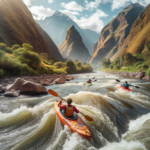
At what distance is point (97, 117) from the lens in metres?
4.98

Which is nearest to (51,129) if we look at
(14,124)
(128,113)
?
(14,124)

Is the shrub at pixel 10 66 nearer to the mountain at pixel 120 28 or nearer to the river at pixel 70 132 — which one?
the river at pixel 70 132

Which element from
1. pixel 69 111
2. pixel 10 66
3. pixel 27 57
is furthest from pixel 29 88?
pixel 27 57

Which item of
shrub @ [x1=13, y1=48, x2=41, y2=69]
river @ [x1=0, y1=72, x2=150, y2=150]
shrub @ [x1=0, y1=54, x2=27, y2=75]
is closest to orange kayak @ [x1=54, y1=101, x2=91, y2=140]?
river @ [x1=0, y1=72, x2=150, y2=150]

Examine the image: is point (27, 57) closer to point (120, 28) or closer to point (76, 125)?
point (76, 125)

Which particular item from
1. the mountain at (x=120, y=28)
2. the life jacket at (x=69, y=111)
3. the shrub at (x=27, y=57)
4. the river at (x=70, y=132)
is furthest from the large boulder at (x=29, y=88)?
the mountain at (x=120, y=28)

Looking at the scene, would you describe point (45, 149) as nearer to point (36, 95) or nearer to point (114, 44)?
point (36, 95)

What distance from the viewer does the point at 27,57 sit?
22.3 m

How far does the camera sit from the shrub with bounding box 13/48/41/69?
68.1ft

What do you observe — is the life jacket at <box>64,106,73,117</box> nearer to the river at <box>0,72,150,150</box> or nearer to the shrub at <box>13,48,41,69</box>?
the river at <box>0,72,150,150</box>

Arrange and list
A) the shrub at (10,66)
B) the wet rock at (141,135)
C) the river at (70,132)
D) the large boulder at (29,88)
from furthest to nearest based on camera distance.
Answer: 1. the shrub at (10,66)
2. the large boulder at (29,88)
3. the wet rock at (141,135)
4. the river at (70,132)

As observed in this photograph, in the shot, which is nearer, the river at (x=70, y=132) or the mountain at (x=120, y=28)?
the river at (x=70, y=132)

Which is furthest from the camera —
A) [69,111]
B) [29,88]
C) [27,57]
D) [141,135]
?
[27,57]

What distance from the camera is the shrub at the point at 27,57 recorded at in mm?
20745
